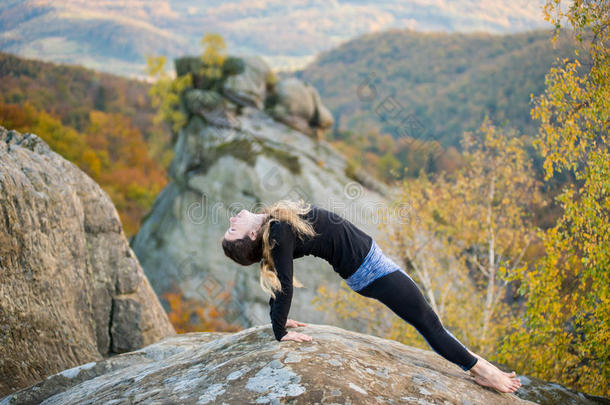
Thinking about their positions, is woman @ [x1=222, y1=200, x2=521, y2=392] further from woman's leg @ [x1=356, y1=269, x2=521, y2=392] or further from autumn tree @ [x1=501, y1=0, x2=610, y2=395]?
autumn tree @ [x1=501, y1=0, x2=610, y2=395]

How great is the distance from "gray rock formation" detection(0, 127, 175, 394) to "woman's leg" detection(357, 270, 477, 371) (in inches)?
182

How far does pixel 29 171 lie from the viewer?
6.09m

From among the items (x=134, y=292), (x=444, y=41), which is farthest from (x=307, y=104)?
(x=444, y=41)

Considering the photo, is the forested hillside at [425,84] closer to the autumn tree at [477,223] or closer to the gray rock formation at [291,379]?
the autumn tree at [477,223]

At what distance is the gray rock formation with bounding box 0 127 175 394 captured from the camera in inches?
217

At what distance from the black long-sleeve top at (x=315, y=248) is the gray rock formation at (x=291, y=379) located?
0.40m

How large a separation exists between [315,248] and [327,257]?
17 centimetres

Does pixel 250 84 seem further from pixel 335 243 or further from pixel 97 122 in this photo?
pixel 97 122

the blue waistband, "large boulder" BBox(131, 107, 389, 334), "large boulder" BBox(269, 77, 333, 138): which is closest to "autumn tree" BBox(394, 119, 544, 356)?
"large boulder" BBox(131, 107, 389, 334)

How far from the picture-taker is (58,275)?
20.5 ft

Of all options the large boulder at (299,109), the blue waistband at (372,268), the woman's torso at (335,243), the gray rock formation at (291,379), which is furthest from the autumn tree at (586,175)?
the large boulder at (299,109)

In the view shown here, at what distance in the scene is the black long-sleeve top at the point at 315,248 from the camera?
13.1 feet

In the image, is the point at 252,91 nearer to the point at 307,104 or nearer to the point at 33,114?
the point at 307,104

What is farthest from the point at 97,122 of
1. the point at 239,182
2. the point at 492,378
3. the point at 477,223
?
the point at 492,378
